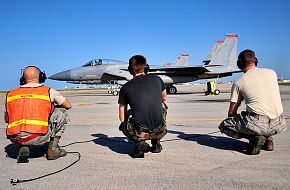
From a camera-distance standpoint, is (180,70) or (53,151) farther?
(180,70)

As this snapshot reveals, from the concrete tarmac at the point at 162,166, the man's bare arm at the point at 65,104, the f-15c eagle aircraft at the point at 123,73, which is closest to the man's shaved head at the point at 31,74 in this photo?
the man's bare arm at the point at 65,104

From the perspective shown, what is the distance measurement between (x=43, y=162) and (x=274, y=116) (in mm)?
3424

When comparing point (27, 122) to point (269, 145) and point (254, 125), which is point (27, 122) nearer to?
point (254, 125)

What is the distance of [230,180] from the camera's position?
112 inches

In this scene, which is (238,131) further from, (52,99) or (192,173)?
(52,99)

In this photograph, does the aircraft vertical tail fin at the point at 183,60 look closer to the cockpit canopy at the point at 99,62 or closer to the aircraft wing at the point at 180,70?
the aircraft wing at the point at 180,70

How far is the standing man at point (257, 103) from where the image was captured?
153 inches

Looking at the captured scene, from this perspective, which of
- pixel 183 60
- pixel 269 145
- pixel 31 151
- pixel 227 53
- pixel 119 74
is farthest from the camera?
pixel 183 60

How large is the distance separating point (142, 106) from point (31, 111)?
1530 mm

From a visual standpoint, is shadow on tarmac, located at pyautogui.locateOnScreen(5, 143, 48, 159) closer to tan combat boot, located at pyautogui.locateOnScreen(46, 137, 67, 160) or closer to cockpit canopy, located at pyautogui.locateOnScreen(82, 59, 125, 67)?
tan combat boot, located at pyautogui.locateOnScreen(46, 137, 67, 160)

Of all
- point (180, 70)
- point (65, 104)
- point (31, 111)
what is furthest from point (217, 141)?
point (180, 70)

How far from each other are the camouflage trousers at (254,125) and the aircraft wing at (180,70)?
2147 cm

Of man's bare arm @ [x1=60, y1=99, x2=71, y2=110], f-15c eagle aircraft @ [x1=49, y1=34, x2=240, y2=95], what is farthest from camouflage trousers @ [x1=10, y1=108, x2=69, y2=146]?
f-15c eagle aircraft @ [x1=49, y1=34, x2=240, y2=95]

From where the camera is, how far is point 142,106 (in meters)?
3.93
